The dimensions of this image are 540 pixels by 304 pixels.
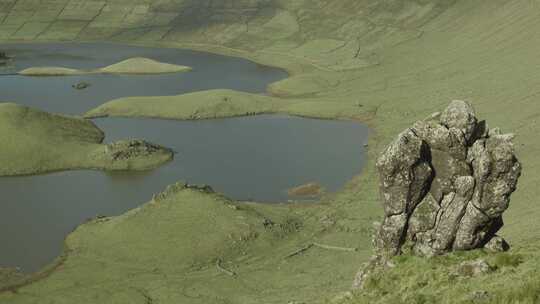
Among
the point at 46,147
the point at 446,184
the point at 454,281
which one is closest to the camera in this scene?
the point at 454,281

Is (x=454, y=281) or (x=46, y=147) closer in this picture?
(x=454, y=281)

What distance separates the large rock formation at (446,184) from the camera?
41875 millimetres

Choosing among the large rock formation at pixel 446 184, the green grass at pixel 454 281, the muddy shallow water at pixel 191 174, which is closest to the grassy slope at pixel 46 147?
the muddy shallow water at pixel 191 174

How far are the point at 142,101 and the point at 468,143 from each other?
128 m

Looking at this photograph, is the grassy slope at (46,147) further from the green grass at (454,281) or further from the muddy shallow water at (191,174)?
the green grass at (454,281)

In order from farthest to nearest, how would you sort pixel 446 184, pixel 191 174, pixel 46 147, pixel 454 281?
1. pixel 46 147
2. pixel 191 174
3. pixel 446 184
4. pixel 454 281

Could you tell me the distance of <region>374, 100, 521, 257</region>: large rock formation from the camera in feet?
137

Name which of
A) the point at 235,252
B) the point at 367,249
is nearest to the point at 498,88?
the point at 367,249

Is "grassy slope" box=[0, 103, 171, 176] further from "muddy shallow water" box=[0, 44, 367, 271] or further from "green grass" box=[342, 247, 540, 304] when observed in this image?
"green grass" box=[342, 247, 540, 304]

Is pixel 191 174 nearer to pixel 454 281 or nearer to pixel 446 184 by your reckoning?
pixel 446 184

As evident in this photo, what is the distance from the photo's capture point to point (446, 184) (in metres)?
43.4

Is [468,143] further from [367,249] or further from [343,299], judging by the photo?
[367,249]

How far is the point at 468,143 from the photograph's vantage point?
4372cm

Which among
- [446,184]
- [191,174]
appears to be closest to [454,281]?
[446,184]
